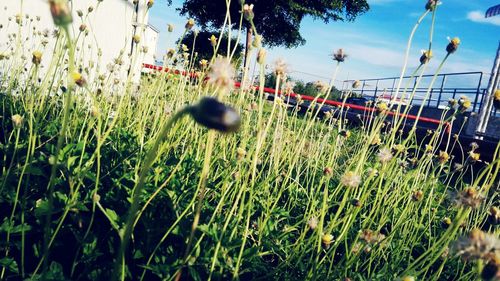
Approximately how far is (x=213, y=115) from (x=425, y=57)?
3.91 ft

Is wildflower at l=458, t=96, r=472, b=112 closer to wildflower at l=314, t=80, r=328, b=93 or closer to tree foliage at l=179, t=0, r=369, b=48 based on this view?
wildflower at l=314, t=80, r=328, b=93

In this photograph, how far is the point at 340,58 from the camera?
1389 millimetres

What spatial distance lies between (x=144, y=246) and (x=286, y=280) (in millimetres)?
442

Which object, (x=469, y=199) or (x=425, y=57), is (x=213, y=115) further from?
(x=425, y=57)

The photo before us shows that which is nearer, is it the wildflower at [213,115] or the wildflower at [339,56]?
the wildflower at [213,115]

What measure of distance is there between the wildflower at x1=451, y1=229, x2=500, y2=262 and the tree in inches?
756

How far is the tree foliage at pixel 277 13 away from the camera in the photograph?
1973cm

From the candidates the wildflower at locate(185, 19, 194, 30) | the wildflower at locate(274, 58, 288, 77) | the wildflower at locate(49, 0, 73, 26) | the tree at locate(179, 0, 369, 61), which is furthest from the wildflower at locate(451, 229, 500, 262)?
the tree at locate(179, 0, 369, 61)

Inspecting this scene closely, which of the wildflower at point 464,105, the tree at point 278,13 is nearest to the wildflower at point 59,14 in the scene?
the wildflower at point 464,105

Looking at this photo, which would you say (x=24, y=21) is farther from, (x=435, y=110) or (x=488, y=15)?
(x=435, y=110)

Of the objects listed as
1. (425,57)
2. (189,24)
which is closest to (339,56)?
(425,57)

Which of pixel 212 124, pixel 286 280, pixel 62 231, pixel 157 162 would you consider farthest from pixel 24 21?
pixel 212 124

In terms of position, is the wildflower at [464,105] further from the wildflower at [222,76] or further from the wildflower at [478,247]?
the wildflower at [222,76]

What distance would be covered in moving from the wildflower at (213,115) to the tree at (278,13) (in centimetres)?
1942
